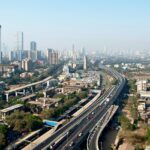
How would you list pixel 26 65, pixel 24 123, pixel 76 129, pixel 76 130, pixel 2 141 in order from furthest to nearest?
1. pixel 26 65
2. pixel 24 123
3. pixel 76 129
4. pixel 76 130
5. pixel 2 141

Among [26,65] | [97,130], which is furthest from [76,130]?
[26,65]

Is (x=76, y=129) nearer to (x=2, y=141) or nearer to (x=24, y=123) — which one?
(x=24, y=123)

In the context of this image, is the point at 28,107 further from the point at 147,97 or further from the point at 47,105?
the point at 147,97

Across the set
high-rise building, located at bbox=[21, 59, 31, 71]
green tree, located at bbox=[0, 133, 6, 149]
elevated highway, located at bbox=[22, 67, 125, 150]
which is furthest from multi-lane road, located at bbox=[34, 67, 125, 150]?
high-rise building, located at bbox=[21, 59, 31, 71]

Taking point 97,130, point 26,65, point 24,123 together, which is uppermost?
point 26,65

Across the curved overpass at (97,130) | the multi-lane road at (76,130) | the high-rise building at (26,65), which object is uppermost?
the high-rise building at (26,65)

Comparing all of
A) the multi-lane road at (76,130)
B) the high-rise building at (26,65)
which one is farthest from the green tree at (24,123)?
the high-rise building at (26,65)

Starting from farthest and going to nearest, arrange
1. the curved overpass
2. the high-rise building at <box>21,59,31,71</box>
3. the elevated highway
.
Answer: the high-rise building at <box>21,59,31,71</box>, the curved overpass, the elevated highway

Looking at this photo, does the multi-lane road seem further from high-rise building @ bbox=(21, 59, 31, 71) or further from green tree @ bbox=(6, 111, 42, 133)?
high-rise building @ bbox=(21, 59, 31, 71)

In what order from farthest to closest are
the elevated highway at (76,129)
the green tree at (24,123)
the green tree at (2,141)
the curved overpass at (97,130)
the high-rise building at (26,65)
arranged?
the high-rise building at (26,65)
the green tree at (24,123)
the curved overpass at (97,130)
the green tree at (2,141)
the elevated highway at (76,129)

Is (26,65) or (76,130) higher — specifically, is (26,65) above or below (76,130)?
above

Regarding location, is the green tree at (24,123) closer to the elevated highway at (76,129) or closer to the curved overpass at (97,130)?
the elevated highway at (76,129)

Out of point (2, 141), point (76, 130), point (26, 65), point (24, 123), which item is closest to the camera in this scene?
point (2, 141)
